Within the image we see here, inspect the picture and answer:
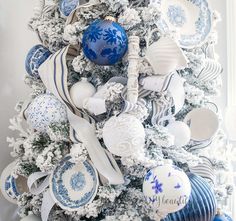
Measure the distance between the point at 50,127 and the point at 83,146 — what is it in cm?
9

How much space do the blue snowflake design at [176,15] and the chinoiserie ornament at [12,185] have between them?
586 mm

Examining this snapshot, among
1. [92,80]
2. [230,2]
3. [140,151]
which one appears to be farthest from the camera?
[230,2]

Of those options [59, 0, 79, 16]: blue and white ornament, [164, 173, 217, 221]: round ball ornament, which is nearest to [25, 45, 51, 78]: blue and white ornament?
[59, 0, 79, 16]: blue and white ornament

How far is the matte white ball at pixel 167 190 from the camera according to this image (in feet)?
2.46

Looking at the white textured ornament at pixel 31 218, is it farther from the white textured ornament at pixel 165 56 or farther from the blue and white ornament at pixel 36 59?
the white textured ornament at pixel 165 56

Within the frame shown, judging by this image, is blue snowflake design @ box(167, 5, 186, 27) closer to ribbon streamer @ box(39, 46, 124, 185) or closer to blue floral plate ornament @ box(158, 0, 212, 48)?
blue floral plate ornament @ box(158, 0, 212, 48)

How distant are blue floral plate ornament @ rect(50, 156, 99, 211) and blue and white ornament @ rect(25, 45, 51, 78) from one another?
24 cm

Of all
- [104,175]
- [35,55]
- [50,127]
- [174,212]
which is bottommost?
[174,212]

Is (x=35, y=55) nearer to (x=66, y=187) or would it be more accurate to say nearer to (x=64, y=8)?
(x=64, y=8)

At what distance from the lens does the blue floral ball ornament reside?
79 cm

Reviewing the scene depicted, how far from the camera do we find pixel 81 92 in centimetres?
85

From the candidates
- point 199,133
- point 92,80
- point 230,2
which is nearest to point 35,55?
point 92,80

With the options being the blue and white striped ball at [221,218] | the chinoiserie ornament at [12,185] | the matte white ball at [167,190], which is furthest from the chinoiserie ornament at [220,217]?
the chinoiserie ornament at [12,185]

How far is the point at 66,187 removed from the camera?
0.87 meters
